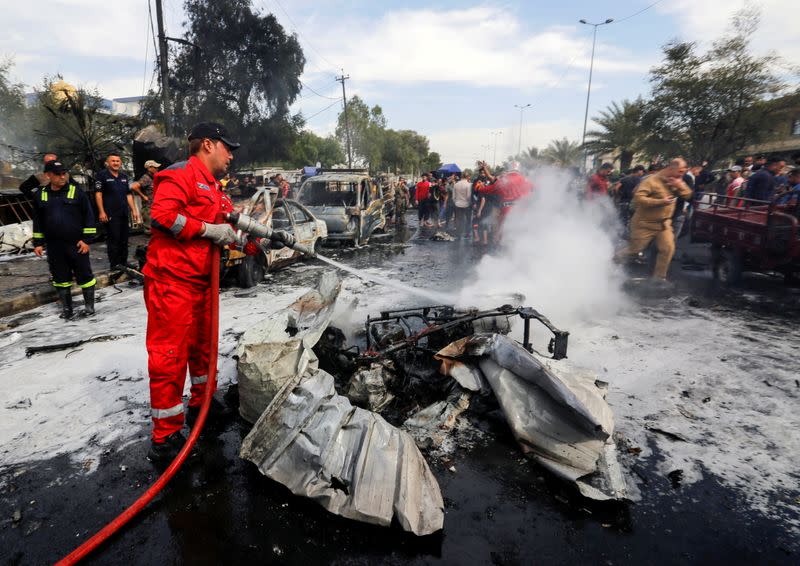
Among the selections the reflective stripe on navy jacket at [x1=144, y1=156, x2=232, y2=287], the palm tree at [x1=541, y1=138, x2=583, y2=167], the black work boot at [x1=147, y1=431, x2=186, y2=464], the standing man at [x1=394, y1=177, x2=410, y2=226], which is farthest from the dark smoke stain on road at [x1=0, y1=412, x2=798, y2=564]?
the palm tree at [x1=541, y1=138, x2=583, y2=167]

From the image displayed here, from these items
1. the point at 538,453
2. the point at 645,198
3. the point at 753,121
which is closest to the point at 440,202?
the point at 645,198

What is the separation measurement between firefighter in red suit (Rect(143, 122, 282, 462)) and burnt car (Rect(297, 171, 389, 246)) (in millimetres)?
8005

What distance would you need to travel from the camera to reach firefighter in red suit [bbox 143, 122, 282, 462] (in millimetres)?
2559

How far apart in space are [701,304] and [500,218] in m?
4.70

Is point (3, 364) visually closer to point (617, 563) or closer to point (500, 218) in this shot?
point (617, 563)

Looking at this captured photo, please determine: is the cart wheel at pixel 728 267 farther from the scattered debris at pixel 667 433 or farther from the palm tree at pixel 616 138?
the palm tree at pixel 616 138

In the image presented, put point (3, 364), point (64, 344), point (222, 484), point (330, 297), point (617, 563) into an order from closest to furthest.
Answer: point (617, 563)
point (222, 484)
point (330, 297)
point (3, 364)
point (64, 344)

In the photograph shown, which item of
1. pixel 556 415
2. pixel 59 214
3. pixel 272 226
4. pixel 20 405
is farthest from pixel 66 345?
pixel 556 415

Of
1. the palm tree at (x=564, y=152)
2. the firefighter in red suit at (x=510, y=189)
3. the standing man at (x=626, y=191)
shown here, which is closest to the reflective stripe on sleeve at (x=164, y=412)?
the firefighter in red suit at (x=510, y=189)

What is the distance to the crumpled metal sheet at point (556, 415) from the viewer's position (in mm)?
2361

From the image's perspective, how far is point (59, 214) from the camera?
4887 mm

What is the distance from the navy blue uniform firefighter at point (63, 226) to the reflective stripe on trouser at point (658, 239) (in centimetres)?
790

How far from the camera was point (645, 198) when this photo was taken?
6418 mm

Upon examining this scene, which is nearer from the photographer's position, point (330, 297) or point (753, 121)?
point (330, 297)
